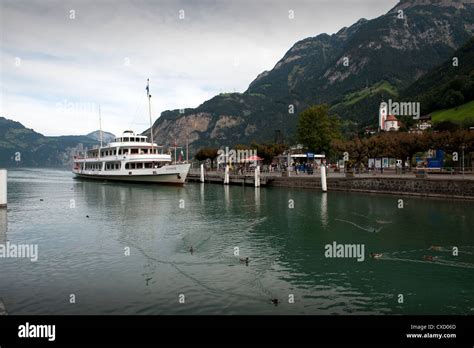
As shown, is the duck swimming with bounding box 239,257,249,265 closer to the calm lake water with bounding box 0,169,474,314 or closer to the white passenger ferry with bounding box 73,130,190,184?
the calm lake water with bounding box 0,169,474,314

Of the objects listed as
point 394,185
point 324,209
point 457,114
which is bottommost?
point 324,209

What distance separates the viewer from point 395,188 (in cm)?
4091

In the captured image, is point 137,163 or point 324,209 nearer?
point 324,209

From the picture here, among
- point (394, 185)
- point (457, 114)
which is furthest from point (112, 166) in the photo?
point (457, 114)

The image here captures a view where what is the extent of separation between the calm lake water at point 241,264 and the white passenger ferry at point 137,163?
102ft

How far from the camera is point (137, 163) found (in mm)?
69500

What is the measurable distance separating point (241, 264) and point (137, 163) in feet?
183

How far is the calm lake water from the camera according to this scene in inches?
481

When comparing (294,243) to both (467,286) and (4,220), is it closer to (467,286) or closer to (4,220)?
(467,286)

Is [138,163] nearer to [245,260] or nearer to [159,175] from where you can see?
[159,175]

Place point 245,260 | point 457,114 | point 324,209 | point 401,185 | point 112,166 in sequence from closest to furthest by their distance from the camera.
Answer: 1. point 245,260
2. point 324,209
3. point 401,185
4. point 112,166
5. point 457,114

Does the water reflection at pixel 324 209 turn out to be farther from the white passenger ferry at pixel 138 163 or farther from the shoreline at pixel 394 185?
the white passenger ferry at pixel 138 163

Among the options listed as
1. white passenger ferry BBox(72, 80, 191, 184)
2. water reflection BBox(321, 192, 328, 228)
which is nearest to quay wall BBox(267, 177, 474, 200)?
water reflection BBox(321, 192, 328, 228)
